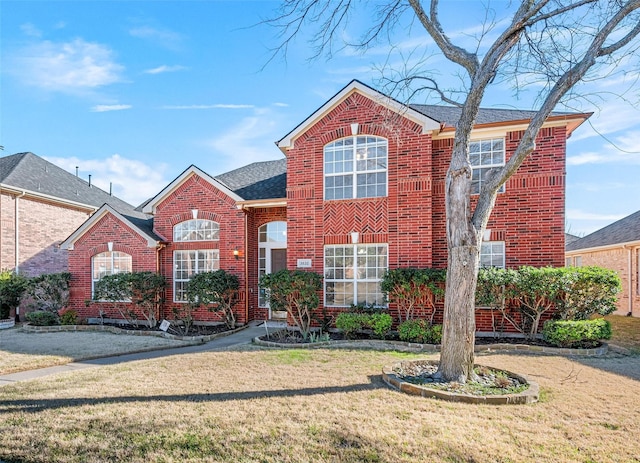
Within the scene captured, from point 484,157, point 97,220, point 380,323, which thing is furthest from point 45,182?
point 484,157

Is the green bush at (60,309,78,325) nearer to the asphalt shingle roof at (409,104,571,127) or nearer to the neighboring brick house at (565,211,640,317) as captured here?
the asphalt shingle roof at (409,104,571,127)

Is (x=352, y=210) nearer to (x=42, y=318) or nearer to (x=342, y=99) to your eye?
(x=342, y=99)

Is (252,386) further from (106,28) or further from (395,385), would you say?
(106,28)

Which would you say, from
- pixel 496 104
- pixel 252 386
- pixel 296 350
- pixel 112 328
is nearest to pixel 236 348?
pixel 296 350

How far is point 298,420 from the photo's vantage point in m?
4.31

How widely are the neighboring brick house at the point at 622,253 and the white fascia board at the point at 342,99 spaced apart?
34.5 ft

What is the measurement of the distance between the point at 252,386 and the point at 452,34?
24.2ft

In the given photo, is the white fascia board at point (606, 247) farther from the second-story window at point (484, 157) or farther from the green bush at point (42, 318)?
the green bush at point (42, 318)

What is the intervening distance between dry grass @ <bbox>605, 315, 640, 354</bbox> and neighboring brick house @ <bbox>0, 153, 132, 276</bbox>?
1910cm

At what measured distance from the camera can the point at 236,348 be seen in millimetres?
8828

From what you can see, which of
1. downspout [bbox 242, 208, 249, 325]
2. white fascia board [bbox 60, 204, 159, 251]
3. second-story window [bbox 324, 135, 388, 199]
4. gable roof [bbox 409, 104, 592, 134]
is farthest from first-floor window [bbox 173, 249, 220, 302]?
gable roof [bbox 409, 104, 592, 134]

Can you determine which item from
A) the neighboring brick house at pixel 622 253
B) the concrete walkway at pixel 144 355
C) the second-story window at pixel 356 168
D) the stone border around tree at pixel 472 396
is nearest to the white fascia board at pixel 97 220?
the concrete walkway at pixel 144 355

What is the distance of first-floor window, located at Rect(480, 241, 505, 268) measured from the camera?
10.1m

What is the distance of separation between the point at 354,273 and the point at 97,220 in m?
9.63
